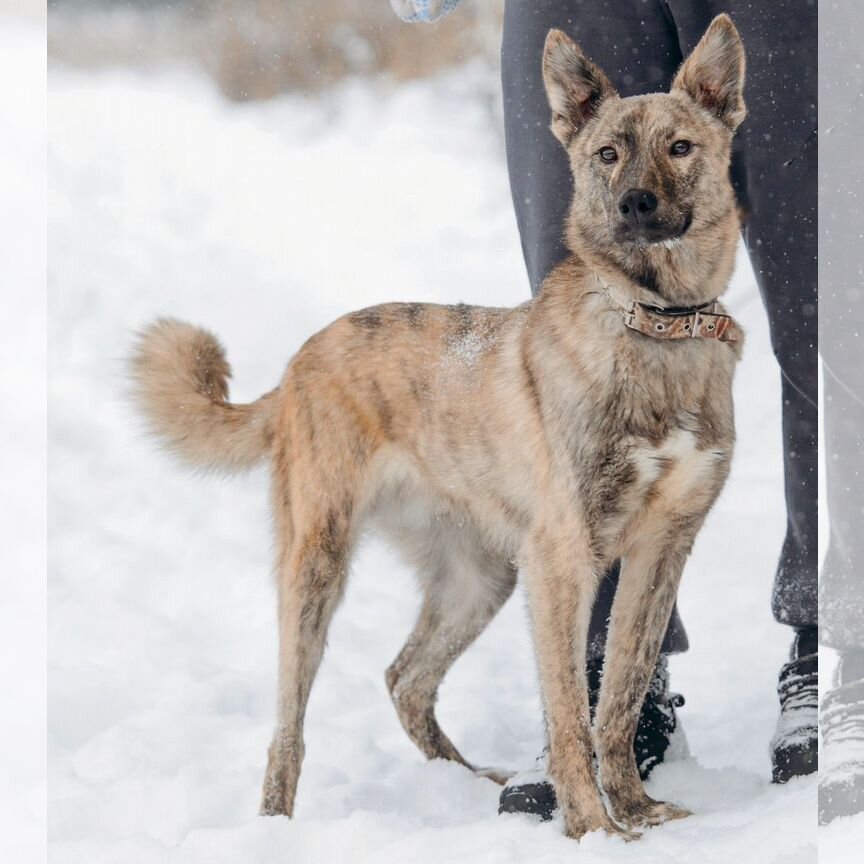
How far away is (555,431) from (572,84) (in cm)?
48

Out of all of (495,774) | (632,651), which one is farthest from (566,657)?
(495,774)

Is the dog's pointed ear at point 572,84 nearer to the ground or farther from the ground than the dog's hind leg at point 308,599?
farther from the ground

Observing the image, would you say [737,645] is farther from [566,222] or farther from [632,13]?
[632,13]

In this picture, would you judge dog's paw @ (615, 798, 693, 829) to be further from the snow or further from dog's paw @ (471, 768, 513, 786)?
the snow

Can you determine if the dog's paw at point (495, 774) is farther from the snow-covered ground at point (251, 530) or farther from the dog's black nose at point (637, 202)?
the dog's black nose at point (637, 202)

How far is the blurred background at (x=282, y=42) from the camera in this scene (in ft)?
6.15

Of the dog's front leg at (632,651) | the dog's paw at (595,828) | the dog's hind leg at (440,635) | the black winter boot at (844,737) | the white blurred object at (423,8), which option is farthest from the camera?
the dog's hind leg at (440,635)

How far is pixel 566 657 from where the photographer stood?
165 centimetres

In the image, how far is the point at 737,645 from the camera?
1821mm

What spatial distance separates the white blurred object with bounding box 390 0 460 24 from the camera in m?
1.81

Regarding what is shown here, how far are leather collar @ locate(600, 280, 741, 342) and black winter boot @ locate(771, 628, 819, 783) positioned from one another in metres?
0.46

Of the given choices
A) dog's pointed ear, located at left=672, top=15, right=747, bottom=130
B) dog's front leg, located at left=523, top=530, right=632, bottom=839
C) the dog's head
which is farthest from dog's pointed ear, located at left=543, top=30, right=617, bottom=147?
dog's front leg, located at left=523, top=530, right=632, bottom=839

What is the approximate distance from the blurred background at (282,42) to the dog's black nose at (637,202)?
1.49 ft

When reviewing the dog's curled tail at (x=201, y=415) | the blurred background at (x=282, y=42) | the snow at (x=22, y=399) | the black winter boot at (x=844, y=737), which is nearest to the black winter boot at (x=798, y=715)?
the black winter boot at (x=844, y=737)
